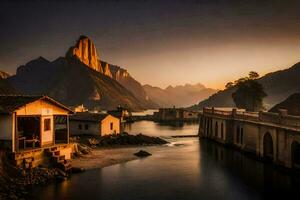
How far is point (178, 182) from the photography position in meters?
45.8

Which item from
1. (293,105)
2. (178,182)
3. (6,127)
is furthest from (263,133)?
(293,105)

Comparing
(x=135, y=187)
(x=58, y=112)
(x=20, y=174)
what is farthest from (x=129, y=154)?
(x=20, y=174)

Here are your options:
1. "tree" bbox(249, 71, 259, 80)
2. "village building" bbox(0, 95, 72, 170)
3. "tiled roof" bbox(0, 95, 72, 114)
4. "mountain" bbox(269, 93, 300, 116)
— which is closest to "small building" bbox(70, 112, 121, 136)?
"village building" bbox(0, 95, 72, 170)

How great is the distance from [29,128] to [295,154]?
35284 mm

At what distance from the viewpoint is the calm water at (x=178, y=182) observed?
39844mm

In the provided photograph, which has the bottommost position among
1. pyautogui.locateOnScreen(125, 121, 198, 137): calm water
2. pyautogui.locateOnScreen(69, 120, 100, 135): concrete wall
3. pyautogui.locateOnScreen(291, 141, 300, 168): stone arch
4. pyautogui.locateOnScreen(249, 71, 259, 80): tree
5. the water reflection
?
the water reflection

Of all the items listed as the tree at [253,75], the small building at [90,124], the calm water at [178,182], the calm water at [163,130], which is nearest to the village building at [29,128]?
the calm water at [178,182]

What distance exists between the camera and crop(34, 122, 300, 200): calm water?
131ft

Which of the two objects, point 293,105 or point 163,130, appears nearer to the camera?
point 293,105

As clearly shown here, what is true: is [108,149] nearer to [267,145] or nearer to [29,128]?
[29,128]

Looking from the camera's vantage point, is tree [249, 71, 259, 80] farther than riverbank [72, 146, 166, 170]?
Yes

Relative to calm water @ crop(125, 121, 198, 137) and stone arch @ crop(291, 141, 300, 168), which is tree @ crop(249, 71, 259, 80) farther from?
stone arch @ crop(291, 141, 300, 168)

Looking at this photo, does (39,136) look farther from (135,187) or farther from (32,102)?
(135,187)

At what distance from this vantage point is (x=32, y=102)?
45781 mm
